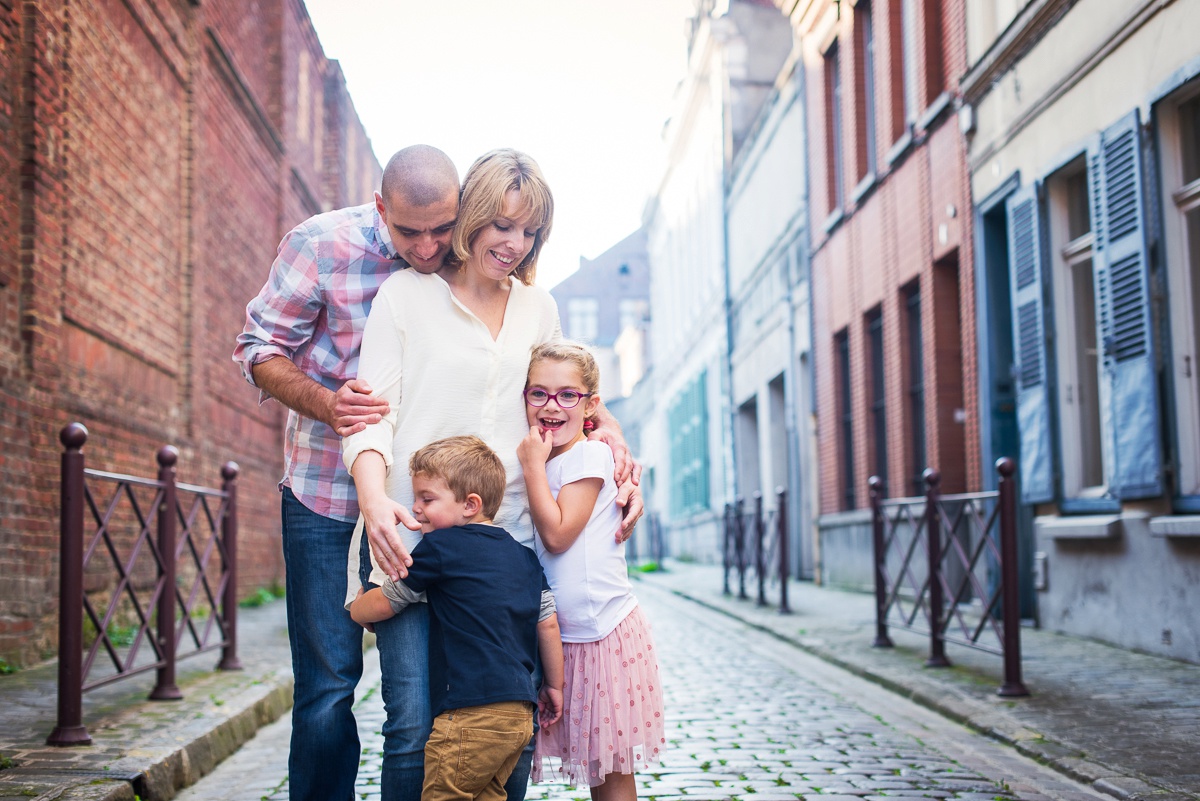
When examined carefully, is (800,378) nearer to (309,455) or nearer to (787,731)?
(787,731)

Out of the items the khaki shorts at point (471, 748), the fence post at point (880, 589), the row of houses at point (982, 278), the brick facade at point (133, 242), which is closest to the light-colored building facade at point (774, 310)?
the row of houses at point (982, 278)

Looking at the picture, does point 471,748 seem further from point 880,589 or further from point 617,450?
point 880,589

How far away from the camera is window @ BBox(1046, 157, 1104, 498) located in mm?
9367

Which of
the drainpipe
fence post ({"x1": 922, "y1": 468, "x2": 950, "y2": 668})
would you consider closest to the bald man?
fence post ({"x1": 922, "y1": 468, "x2": 950, "y2": 668})

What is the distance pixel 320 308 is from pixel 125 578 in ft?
10.9

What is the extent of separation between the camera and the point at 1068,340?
9.44 metres

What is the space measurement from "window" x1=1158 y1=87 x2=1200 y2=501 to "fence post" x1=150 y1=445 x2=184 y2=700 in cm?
560

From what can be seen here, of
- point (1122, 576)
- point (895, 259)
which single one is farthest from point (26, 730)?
point (895, 259)

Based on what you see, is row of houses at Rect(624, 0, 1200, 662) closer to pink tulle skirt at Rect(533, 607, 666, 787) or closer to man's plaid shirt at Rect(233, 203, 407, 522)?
pink tulle skirt at Rect(533, 607, 666, 787)

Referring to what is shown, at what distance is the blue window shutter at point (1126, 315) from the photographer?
25.7 feet

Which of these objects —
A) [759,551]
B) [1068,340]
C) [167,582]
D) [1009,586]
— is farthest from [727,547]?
[167,582]

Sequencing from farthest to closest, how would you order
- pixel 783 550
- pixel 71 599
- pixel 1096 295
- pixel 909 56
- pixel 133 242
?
pixel 909 56 → pixel 783 550 → pixel 133 242 → pixel 1096 295 → pixel 71 599

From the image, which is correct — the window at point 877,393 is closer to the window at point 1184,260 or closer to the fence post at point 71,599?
the window at point 1184,260

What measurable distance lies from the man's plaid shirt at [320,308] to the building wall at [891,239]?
29.5 ft
